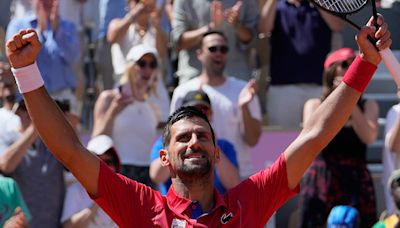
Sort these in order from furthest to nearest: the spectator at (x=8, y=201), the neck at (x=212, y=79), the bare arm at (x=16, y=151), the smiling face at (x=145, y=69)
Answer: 1. the smiling face at (x=145, y=69)
2. the neck at (x=212, y=79)
3. the bare arm at (x=16, y=151)
4. the spectator at (x=8, y=201)

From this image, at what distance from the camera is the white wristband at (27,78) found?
438 cm

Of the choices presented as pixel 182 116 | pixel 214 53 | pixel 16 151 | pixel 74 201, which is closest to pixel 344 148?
pixel 214 53

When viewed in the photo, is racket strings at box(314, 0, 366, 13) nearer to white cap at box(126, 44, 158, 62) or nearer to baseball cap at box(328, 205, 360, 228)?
baseball cap at box(328, 205, 360, 228)

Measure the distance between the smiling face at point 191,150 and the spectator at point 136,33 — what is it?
4615 millimetres

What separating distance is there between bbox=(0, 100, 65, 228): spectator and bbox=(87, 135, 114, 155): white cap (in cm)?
45

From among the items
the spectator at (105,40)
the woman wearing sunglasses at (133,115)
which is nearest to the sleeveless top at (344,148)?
the woman wearing sunglasses at (133,115)

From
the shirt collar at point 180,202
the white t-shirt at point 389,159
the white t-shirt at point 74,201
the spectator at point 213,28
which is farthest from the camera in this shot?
the spectator at point 213,28

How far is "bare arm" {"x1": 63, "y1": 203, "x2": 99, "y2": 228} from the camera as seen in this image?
736 cm

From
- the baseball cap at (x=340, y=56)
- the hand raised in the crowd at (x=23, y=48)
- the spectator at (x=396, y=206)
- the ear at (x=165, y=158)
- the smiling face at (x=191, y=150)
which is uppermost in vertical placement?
the hand raised in the crowd at (x=23, y=48)

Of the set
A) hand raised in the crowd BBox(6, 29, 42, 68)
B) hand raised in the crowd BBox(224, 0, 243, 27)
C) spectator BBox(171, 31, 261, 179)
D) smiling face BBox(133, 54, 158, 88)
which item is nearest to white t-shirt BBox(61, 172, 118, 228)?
spectator BBox(171, 31, 261, 179)

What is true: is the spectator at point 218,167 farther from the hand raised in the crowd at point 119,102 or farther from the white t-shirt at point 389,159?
the white t-shirt at point 389,159

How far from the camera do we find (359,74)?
181 inches

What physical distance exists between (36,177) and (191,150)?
339 cm

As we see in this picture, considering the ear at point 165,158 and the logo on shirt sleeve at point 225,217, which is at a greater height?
the ear at point 165,158
